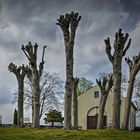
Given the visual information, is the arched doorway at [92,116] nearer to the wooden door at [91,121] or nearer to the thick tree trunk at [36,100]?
the wooden door at [91,121]

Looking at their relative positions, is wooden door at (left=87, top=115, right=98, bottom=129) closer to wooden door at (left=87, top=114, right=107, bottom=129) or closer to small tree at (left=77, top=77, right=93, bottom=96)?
wooden door at (left=87, top=114, right=107, bottom=129)

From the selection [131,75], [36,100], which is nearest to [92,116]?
[36,100]

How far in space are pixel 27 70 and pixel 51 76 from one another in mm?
24397

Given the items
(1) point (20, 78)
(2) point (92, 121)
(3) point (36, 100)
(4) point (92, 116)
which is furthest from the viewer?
(4) point (92, 116)

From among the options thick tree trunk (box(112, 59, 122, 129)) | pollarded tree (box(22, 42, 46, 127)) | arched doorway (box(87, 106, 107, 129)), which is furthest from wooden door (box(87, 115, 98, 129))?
thick tree trunk (box(112, 59, 122, 129))

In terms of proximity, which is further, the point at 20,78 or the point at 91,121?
the point at 91,121

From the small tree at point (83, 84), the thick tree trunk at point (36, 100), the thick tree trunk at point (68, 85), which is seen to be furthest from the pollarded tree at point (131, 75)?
the small tree at point (83, 84)

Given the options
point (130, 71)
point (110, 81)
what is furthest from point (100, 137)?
point (110, 81)

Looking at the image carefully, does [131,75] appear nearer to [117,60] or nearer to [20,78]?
[117,60]

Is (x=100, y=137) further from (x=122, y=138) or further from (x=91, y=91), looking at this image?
(x=91, y=91)

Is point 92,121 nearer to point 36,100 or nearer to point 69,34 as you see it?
point 36,100

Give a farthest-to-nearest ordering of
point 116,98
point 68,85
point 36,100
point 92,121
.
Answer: point 92,121 → point 36,100 → point 68,85 → point 116,98

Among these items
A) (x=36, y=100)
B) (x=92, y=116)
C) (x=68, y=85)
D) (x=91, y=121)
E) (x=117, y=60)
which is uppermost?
(x=117, y=60)

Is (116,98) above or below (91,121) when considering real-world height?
above
